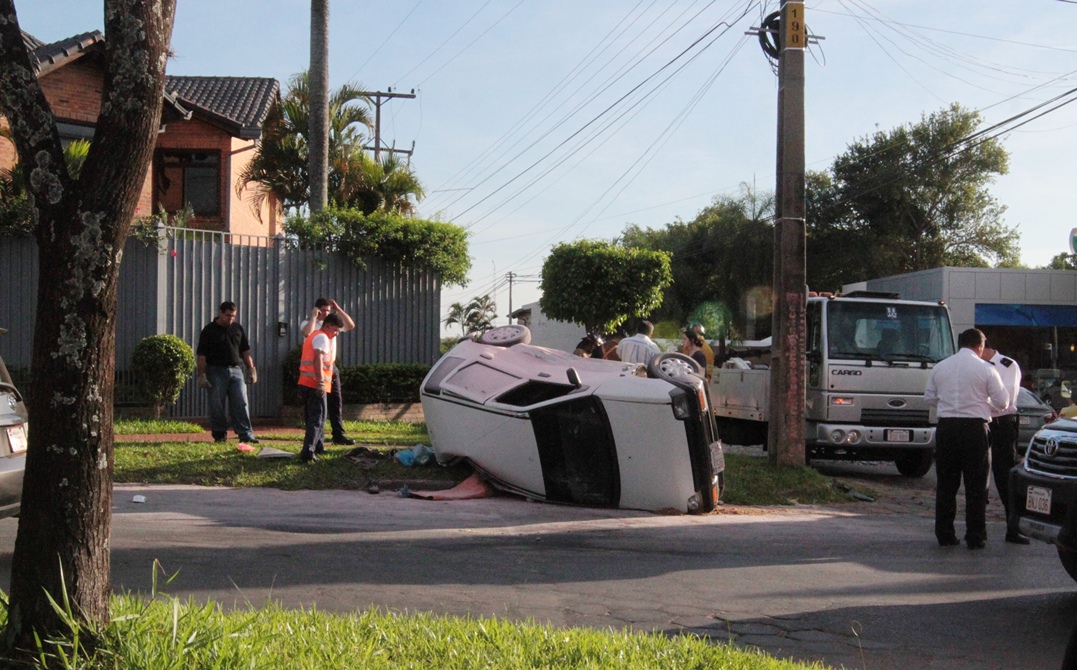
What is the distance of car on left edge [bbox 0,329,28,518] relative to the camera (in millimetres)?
6238

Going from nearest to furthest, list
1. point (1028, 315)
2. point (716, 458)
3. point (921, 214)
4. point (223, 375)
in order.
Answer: point (716, 458), point (223, 375), point (1028, 315), point (921, 214)

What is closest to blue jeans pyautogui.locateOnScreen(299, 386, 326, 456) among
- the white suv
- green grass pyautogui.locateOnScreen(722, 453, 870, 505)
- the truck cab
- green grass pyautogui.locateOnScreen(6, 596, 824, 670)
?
the white suv

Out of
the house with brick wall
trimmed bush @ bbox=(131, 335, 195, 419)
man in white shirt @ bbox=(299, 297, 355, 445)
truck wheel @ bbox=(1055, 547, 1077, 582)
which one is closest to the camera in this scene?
Result: truck wheel @ bbox=(1055, 547, 1077, 582)

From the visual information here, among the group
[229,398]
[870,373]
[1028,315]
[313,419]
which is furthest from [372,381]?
[1028,315]

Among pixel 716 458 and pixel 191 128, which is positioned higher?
pixel 191 128

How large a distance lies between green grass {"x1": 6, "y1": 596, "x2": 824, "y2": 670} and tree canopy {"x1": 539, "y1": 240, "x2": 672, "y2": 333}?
19589 millimetres

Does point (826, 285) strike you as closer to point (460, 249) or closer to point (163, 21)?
point (460, 249)

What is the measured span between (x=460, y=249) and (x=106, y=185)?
44.3 ft

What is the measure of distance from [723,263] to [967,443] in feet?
124

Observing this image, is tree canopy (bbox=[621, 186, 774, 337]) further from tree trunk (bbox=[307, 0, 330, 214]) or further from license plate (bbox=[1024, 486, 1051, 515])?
license plate (bbox=[1024, 486, 1051, 515])

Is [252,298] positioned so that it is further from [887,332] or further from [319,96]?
[887,332]

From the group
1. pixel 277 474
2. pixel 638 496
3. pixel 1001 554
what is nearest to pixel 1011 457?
pixel 1001 554

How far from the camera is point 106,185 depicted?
398 cm

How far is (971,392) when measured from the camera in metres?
8.27
